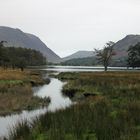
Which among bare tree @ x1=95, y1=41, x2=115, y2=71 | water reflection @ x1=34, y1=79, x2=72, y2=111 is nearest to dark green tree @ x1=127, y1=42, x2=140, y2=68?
bare tree @ x1=95, y1=41, x2=115, y2=71

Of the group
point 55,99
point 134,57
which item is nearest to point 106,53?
point 134,57

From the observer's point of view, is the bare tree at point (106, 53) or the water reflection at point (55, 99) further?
the bare tree at point (106, 53)

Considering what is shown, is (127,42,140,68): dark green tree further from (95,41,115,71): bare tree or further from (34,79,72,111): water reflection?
(34,79,72,111): water reflection

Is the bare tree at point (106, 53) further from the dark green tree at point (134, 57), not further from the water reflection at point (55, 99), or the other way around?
the water reflection at point (55, 99)

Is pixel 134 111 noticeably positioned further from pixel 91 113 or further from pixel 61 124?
pixel 61 124

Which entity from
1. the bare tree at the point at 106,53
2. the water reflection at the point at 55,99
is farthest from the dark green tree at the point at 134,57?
the water reflection at the point at 55,99

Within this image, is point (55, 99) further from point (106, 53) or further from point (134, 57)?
point (134, 57)

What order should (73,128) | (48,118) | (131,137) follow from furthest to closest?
1. (48,118)
2. (73,128)
3. (131,137)

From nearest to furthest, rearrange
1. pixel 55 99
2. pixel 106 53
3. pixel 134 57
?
pixel 55 99 → pixel 106 53 → pixel 134 57

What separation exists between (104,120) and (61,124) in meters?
2.02

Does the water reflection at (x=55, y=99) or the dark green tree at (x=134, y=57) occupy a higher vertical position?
the dark green tree at (x=134, y=57)

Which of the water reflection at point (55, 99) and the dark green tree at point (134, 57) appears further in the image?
the dark green tree at point (134, 57)

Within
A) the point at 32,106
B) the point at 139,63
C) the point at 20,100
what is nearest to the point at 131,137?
the point at 32,106

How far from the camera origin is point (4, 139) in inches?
599
